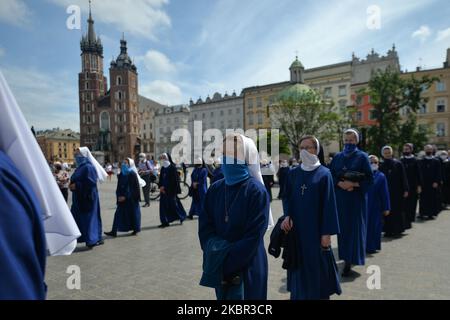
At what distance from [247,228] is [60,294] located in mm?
3505

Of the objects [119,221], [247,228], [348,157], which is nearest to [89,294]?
[247,228]

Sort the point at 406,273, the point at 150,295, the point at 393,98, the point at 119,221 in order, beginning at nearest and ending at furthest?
the point at 150,295 → the point at 406,273 → the point at 119,221 → the point at 393,98

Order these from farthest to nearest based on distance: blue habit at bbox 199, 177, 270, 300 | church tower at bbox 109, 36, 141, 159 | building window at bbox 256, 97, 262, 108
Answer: church tower at bbox 109, 36, 141, 159
building window at bbox 256, 97, 262, 108
blue habit at bbox 199, 177, 270, 300

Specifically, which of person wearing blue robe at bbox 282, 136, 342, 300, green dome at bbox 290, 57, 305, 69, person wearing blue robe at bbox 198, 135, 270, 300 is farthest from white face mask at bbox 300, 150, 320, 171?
green dome at bbox 290, 57, 305, 69

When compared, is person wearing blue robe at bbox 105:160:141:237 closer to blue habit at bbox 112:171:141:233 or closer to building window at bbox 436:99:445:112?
blue habit at bbox 112:171:141:233

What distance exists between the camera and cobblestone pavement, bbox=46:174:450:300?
4.29 metres

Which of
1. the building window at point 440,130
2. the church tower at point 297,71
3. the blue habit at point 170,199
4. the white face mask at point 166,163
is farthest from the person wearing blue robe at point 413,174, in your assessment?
the church tower at point 297,71

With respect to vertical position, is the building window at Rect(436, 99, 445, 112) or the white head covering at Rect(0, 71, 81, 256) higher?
the building window at Rect(436, 99, 445, 112)

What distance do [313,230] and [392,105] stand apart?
106 feet

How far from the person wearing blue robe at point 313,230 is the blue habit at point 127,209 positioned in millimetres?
5529

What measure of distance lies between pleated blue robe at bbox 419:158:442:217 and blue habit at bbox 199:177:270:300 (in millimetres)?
9341

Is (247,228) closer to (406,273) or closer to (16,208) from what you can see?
(16,208)

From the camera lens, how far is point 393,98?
30.0 meters

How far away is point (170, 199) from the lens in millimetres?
9414
